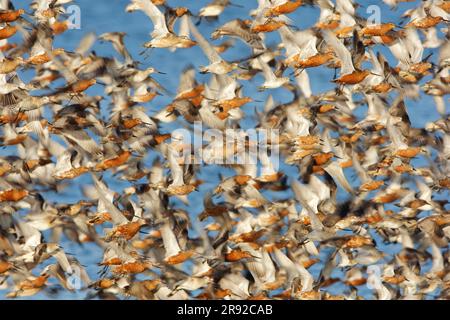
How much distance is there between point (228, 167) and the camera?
72.0 ft

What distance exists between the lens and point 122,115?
2220 cm

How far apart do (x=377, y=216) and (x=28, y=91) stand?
240 inches

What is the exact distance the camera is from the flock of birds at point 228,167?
20.1 meters

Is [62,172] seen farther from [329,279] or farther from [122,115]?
[329,279]

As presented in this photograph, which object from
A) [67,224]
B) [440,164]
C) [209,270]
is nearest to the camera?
[209,270]

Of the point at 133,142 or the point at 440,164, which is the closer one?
the point at 133,142

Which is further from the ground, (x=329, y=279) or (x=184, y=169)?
(x=184, y=169)

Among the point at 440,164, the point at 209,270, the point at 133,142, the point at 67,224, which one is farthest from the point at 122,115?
the point at 440,164

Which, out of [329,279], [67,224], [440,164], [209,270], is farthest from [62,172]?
[440,164]

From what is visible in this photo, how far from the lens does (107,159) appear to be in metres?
21.0

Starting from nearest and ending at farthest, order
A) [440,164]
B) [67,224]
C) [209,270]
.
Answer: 1. [209,270]
2. [67,224]
3. [440,164]

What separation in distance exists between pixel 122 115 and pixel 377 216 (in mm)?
4561

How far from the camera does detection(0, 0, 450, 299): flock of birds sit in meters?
20.1

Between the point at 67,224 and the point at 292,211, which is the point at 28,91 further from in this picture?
the point at 292,211
